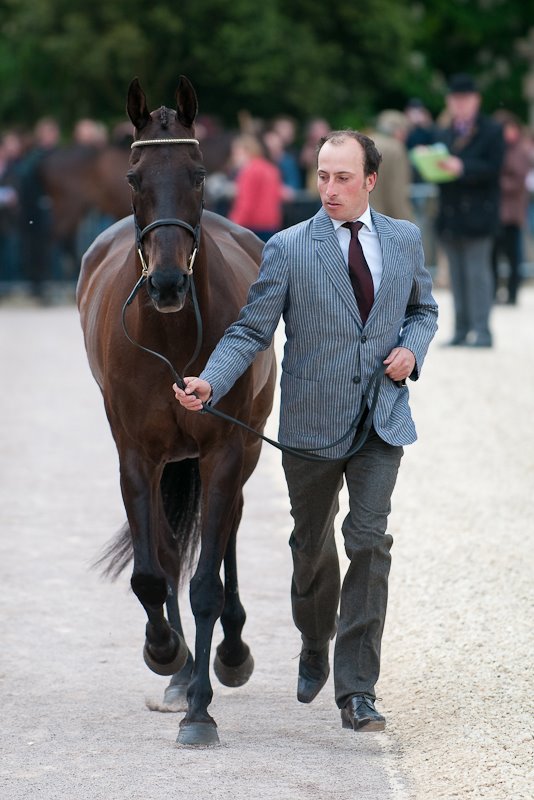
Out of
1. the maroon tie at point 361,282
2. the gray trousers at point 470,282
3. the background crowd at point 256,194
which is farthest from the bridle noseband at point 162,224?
the background crowd at point 256,194

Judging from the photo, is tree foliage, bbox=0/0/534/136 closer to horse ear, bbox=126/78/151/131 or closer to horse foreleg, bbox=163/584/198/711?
horse foreleg, bbox=163/584/198/711

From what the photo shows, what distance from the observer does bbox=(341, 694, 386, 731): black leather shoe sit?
17.3 ft

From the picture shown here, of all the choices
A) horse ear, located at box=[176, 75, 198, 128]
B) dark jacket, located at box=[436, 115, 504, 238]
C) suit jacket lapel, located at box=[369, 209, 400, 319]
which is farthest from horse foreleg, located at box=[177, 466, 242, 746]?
dark jacket, located at box=[436, 115, 504, 238]

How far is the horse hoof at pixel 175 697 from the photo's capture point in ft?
19.2

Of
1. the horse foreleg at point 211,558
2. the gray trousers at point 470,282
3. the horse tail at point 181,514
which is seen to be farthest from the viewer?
the gray trousers at point 470,282

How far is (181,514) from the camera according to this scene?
21.7ft

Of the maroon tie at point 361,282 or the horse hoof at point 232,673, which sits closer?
the maroon tie at point 361,282

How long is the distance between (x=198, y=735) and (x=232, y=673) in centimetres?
78

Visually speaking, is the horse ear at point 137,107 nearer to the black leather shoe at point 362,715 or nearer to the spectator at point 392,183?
the black leather shoe at point 362,715

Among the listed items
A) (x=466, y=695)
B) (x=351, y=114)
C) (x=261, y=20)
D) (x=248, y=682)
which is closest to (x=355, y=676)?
(x=466, y=695)

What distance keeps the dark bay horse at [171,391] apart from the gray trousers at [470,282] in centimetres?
886

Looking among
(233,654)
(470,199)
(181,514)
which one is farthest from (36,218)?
(233,654)

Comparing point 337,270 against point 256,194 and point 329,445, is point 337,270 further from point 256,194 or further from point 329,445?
point 256,194

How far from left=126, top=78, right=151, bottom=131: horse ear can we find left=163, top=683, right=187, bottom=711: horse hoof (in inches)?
79.7
